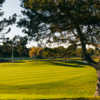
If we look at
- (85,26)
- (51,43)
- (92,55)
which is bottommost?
(92,55)

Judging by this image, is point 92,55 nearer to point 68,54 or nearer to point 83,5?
point 68,54

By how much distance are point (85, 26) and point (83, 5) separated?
1.58 metres

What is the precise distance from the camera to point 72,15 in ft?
47.9

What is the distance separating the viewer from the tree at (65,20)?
14359mm

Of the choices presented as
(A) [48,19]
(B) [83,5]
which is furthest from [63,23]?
(B) [83,5]

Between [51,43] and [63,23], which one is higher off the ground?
[63,23]

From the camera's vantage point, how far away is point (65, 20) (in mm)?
15227

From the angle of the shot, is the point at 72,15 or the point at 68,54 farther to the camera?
the point at 68,54

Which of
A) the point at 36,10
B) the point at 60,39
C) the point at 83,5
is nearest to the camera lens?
the point at 83,5

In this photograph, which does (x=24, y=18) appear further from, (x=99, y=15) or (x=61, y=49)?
(x=99, y=15)

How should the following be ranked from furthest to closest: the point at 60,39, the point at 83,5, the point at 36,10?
the point at 60,39 < the point at 36,10 < the point at 83,5

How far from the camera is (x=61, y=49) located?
52.4 feet

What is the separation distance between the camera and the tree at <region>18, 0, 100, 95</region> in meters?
14.4

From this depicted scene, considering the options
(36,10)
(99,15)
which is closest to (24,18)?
(36,10)
